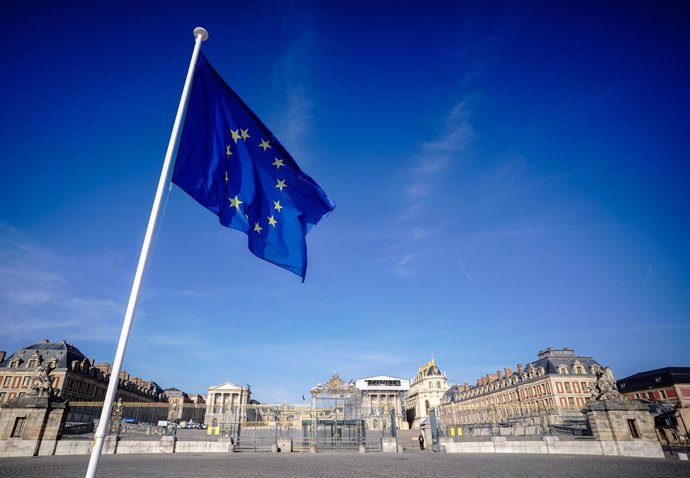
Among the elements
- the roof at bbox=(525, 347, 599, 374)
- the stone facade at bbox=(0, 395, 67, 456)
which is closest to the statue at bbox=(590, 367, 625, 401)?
the stone facade at bbox=(0, 395, 67, 456)

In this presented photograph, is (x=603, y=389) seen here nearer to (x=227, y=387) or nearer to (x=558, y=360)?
(x=558, y=360)

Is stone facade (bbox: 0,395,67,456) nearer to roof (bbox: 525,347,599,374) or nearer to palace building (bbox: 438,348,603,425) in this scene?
palace building (bbox: 438,348,603,425)

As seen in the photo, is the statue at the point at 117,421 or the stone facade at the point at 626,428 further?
the statue at the point at 117,421

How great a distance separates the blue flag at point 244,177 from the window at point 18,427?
20.6 meters

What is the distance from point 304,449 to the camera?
90.8 feet

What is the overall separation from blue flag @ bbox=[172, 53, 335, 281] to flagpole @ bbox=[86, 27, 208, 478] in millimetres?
512

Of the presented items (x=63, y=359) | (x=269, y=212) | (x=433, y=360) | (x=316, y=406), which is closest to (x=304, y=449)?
(x=316, y=406)

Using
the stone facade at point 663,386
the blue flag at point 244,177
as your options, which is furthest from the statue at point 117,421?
the stone facade at point 663,386

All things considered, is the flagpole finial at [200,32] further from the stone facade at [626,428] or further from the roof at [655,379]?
the roof at [655,379]

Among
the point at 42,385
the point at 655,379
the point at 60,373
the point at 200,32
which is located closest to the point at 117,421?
the point at 42,385

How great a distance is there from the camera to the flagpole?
4.77 metres

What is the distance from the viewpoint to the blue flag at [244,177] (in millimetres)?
7570

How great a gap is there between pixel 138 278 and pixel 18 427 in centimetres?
2139

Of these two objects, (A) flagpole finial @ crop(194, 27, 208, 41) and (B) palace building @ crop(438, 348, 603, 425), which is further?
(B) palace building @ crop(438, 348, 603, 425)
